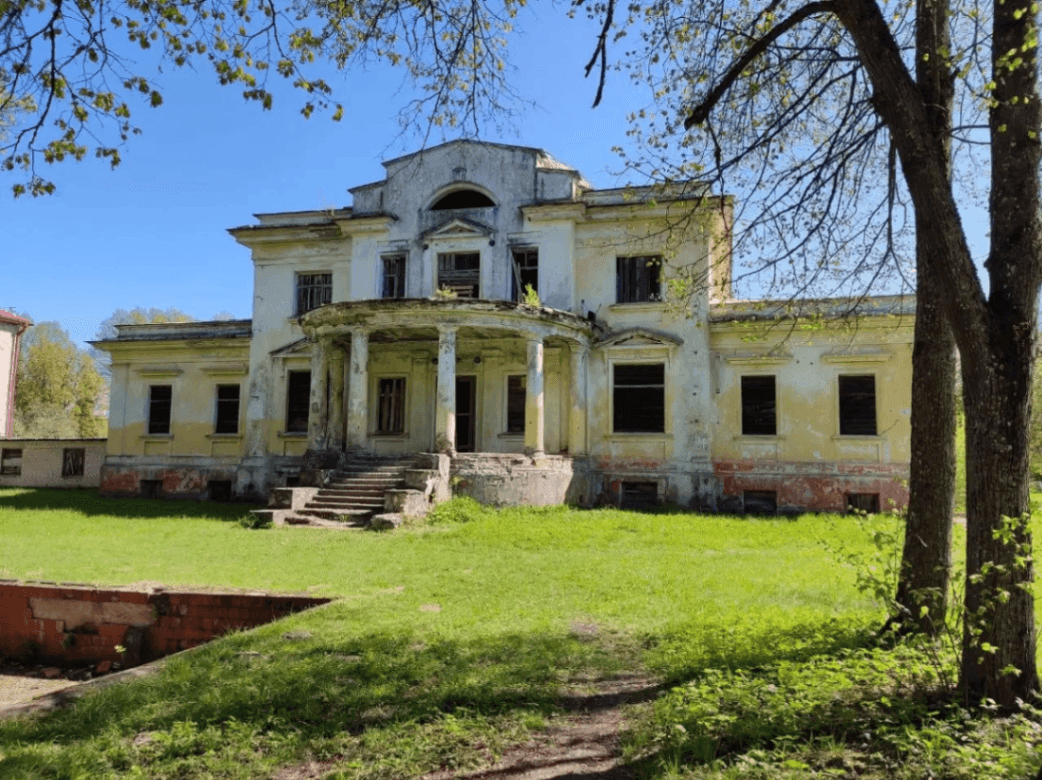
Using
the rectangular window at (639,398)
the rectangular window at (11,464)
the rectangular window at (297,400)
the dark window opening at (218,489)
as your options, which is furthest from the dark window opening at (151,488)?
the rectangular window at (639,398)

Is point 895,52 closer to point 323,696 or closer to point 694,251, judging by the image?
point 323,696

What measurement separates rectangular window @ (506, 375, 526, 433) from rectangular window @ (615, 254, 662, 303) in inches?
134

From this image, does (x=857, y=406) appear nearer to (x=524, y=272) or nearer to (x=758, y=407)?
(x=758, y=407)

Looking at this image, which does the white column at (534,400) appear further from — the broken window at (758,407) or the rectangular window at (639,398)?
the broken window at (758,407)

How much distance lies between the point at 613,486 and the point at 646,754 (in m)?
14.6

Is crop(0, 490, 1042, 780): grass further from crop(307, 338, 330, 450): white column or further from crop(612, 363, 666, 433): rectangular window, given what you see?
crop(612, 363, 666, 433): rectangular window

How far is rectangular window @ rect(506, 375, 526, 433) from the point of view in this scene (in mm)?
19125

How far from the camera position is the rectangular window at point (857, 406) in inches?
692

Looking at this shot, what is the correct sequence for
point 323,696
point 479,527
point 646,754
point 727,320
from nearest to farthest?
point 646,754 < point 323,696 < point 479,527 < point 727,320

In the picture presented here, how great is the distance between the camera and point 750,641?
5785mm

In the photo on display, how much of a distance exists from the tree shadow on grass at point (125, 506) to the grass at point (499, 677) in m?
6.23

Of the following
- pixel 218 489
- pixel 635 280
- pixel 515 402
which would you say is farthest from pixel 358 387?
pixel 635 280

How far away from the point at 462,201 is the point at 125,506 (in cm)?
1168

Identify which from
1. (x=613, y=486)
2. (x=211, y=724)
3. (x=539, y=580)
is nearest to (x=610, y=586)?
(x=539, y=580)
